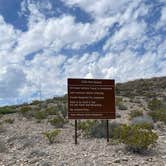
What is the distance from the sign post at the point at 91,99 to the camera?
16.3m

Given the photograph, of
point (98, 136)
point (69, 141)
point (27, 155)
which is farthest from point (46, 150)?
point (98, 136)

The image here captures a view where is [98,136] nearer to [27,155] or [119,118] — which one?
[27,155]

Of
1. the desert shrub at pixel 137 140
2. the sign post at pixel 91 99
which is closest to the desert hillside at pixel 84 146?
the desert shrub at pixel 137 140

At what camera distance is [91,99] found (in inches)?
653

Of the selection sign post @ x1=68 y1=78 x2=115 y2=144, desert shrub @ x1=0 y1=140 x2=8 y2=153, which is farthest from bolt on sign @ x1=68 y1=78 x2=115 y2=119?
desert shrub @ x1=0 y1=140 x2=8 y2=153

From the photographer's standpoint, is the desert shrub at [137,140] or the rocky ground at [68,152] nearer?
the rocky ground at [68,152]

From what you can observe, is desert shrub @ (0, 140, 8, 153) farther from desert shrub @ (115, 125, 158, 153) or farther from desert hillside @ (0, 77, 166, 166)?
desert shrub @ (115, 125, 158, 153)

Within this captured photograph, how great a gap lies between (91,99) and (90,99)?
43 mm

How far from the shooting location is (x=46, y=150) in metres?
15.0

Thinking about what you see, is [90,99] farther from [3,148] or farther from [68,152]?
[3,148]

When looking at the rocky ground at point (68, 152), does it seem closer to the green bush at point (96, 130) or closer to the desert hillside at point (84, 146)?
the desert hillside at point (84, 146)

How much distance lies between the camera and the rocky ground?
13117 mm

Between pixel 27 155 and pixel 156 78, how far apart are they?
160 feet

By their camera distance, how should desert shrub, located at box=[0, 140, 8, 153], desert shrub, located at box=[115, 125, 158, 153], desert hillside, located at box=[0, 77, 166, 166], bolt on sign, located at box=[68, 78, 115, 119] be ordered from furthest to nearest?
bolt on sign, located at box=[68, 78, 115, 119], desert shrub, located at box=[0, 140, 8, 153], desert shrub, located at box=[115, 125, 158, 153], desert hillside, located at box=[0, 77, 166, 166]
